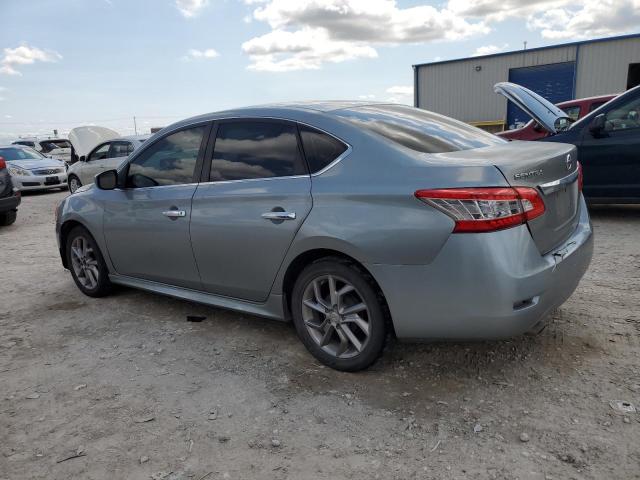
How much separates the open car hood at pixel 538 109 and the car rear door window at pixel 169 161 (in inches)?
167

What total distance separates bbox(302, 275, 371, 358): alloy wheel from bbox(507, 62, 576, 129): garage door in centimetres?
2013

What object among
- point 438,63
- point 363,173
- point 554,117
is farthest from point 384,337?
point 438,63

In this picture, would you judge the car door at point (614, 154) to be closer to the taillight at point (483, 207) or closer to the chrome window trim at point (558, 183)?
the chrome window trim at point (558, 183)

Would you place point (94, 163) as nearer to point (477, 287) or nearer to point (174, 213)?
point (174, 213)

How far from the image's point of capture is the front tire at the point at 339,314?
2.87 meters

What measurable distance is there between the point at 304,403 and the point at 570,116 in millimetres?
7935

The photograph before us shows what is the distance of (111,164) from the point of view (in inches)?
476

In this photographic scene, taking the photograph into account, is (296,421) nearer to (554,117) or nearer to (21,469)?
(21,469)

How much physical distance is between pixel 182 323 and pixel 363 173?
2.09 m

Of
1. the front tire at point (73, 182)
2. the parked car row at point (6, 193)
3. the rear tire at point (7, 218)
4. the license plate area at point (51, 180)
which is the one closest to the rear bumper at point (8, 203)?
the parked car row at point (6, 193)

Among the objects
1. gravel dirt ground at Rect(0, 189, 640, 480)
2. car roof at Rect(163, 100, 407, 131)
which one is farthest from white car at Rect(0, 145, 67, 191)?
car roof at Rect(163, 100, 407, 131)

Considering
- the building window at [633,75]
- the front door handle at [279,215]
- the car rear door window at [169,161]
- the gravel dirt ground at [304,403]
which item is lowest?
the gravel dirt ground at [304,403]

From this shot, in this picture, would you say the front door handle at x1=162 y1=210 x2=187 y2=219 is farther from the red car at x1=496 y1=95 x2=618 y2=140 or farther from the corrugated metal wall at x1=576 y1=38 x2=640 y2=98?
the corrugated metal wall at x1=576 y1=38 x2=640 y2=98

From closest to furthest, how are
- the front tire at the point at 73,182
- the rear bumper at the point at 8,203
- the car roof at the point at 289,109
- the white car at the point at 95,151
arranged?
the car roof at the point at 289,109 → the rear bumper at the point at 8,203 → the white car at the point at 95,151 → the front tire at the point at 73,182
